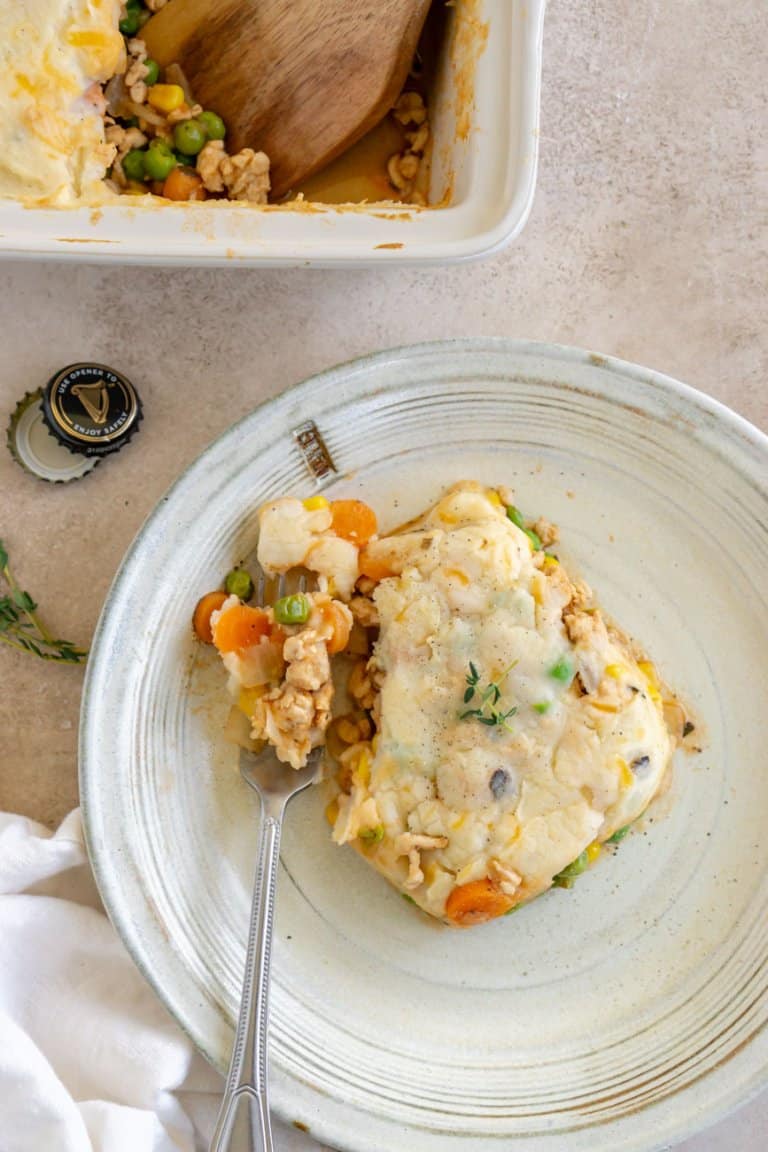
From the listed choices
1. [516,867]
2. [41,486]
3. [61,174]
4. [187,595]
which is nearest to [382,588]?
[187,595]

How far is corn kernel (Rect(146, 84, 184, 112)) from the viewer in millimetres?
2707

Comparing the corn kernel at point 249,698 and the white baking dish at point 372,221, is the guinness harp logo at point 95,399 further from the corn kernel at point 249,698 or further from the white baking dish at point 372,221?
the corn kernel at point 249,698

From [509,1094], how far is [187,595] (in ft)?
4.64

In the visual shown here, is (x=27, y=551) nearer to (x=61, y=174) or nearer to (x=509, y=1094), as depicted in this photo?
(x=61, y=174)

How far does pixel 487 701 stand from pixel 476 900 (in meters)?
0.45

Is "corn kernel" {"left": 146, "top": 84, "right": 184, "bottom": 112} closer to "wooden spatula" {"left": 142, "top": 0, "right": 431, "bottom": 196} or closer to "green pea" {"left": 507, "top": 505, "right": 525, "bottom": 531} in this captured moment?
"wooden spatula" {"left": 142, "top": 0, "right": 431, "bottom": 196}

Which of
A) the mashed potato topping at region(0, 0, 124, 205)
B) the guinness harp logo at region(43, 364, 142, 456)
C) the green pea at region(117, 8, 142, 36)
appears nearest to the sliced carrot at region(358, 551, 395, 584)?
the guinness harp logo at region(43, 364, 142, 456)

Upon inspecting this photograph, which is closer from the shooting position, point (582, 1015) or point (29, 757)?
point (582, 1015)

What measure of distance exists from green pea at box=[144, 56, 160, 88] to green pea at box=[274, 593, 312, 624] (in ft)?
4.45

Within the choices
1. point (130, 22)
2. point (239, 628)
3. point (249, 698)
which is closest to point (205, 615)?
point (239, 628)

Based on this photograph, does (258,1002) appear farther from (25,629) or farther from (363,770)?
(25,629)

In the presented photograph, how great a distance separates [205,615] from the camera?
2631mm

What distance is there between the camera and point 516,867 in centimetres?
245

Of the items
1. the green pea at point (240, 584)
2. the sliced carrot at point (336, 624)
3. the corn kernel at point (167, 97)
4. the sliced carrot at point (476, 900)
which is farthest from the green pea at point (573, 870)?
the corn kernel at point (167, 97)
